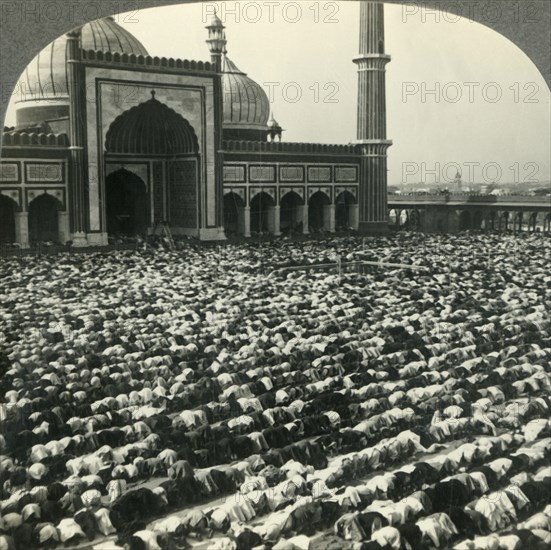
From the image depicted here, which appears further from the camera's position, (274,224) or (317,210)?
(317,210)

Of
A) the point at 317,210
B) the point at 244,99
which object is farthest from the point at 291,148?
the point at 317,210

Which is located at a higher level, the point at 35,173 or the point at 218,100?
the point at 218,100

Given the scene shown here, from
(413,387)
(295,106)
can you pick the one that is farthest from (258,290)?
(295,106)

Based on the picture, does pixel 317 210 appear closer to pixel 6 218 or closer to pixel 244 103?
pixel 244 103

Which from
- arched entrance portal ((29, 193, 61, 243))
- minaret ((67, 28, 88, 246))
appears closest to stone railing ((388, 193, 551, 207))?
minaret ((67, 28, 88, 246))

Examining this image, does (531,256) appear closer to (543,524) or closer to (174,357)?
(174,357)

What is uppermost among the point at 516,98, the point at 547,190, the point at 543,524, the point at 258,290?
the point at 516,98

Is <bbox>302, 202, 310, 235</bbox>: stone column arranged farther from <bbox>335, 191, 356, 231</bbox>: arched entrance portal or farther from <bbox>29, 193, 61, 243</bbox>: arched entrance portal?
<bbox>29, 193, 61, 243</bbox>: arched entrance portal

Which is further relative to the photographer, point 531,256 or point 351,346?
point 531,256
